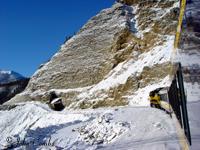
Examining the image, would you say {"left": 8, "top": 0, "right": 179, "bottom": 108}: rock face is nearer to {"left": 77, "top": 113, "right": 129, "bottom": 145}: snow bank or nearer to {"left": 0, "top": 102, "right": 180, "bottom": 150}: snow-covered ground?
{"left": 0, "top": 102, "right": 180, "bottom": 150}: snow-covered ground

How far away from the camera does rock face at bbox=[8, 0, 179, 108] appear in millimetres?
35906

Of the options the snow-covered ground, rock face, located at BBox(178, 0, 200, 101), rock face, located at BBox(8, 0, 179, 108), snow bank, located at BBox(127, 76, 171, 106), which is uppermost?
rock face, located at BBox(8, 0, 179, 108)

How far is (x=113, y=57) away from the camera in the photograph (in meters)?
45.9

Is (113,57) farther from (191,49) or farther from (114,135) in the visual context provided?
(191,49)

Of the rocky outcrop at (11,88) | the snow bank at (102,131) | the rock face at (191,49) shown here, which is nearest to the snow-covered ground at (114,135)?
the snow bank at (102,131)

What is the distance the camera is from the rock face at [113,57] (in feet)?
118

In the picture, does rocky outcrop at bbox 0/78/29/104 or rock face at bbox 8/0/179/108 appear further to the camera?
rocky outcrop at bbox 0/78/29/104

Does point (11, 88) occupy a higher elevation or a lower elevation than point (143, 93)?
higher

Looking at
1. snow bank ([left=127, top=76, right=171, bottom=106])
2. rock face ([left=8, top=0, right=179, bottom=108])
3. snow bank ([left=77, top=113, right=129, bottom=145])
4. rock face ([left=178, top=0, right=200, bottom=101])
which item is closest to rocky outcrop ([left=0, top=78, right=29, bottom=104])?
rock face ([left=8, top=0, right=179, bottom=108])

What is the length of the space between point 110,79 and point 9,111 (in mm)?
12543

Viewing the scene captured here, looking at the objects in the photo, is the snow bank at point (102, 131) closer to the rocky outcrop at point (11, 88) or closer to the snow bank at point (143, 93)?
the snow bank at point (143, 93)

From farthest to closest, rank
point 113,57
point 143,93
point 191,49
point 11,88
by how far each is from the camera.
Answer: point 11,88 < point 113,57 < point 143,93 < point 191,49

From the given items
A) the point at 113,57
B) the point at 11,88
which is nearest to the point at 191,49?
the point at 113,57

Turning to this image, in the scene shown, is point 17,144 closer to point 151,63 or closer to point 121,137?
point 121,137
